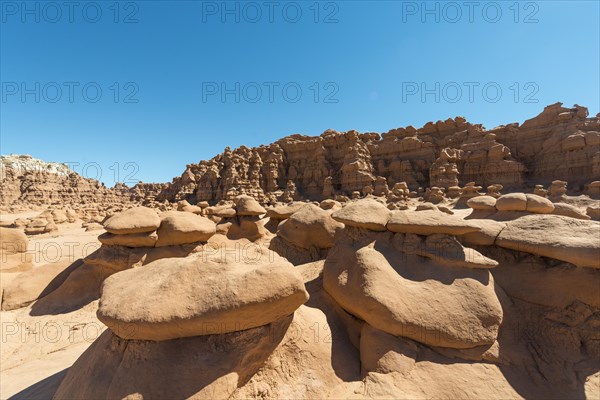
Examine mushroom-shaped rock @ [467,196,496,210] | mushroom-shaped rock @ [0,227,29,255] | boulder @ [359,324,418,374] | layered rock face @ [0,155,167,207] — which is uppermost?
layered rock face @ [0,155,167,207]

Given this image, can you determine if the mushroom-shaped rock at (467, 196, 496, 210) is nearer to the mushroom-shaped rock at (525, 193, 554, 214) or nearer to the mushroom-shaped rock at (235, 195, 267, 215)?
the mushroom-shaped rock at (525, 193, 554, 214)

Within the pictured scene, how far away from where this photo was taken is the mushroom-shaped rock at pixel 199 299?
2457 mm

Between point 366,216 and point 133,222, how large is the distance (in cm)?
536

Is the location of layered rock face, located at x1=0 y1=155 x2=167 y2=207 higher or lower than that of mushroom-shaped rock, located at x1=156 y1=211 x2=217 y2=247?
higher

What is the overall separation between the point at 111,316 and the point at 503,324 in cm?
489

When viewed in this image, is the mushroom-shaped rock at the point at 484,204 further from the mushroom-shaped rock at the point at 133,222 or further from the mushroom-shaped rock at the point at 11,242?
the mushroom-shaped rock at the point at 11,242

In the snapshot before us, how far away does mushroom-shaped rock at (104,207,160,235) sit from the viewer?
18.7 feet

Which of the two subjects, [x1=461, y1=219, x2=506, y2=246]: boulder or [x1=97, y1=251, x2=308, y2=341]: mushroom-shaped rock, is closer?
[x1=97, y1=251, x2=308, y2=341]: mushroom-shaped rock

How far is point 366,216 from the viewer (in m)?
4.28

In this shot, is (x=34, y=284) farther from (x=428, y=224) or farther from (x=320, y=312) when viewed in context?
(x=428, y=224)

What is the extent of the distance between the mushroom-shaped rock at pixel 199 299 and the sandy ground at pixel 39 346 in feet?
6.42

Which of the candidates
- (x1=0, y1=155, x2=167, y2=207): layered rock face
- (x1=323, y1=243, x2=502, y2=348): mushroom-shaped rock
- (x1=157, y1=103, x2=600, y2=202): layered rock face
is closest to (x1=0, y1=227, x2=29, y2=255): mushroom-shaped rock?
(x1=323, y1=243, x2=502, y2=348): mushroom-shaped rock

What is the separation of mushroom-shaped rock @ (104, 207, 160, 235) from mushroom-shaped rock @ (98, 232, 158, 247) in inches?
4.1

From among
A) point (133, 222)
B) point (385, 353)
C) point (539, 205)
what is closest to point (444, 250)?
point (385, 353)
